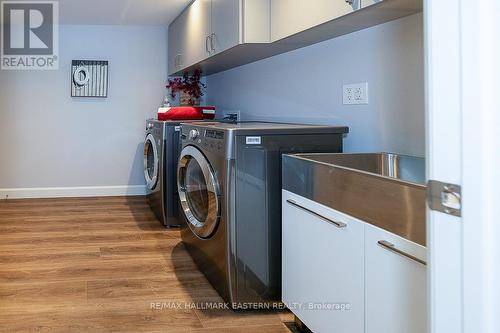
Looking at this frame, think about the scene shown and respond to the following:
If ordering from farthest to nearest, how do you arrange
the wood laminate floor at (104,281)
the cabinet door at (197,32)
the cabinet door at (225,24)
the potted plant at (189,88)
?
the potted plant at (189,88) → the cabinet door at (197,32) → the cabinet door at (225,24) → the wood laminate floor at (104,281)

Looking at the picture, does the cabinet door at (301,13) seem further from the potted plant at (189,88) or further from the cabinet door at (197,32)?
the potted plant at (189,88)

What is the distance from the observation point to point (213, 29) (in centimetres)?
364

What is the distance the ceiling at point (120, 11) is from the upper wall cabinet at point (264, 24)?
0.80 feet

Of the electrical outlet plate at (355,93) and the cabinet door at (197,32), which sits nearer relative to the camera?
the electrical outlet plate at (355,93)

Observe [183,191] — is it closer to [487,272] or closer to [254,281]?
[254,281]

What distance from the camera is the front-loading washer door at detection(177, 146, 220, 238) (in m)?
2.49

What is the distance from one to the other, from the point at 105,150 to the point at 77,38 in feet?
4.11

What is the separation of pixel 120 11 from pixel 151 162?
4.82ft

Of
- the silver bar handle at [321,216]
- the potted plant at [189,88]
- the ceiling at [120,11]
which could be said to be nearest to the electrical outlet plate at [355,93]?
the silver bar handle at [321,216]

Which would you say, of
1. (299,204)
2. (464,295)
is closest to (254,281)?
(299,204)

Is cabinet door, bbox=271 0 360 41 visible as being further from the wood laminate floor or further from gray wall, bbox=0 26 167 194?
gray wall, bbox=0 26 167 194

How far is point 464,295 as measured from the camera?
2.73 ft

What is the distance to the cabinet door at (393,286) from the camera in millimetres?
1272
